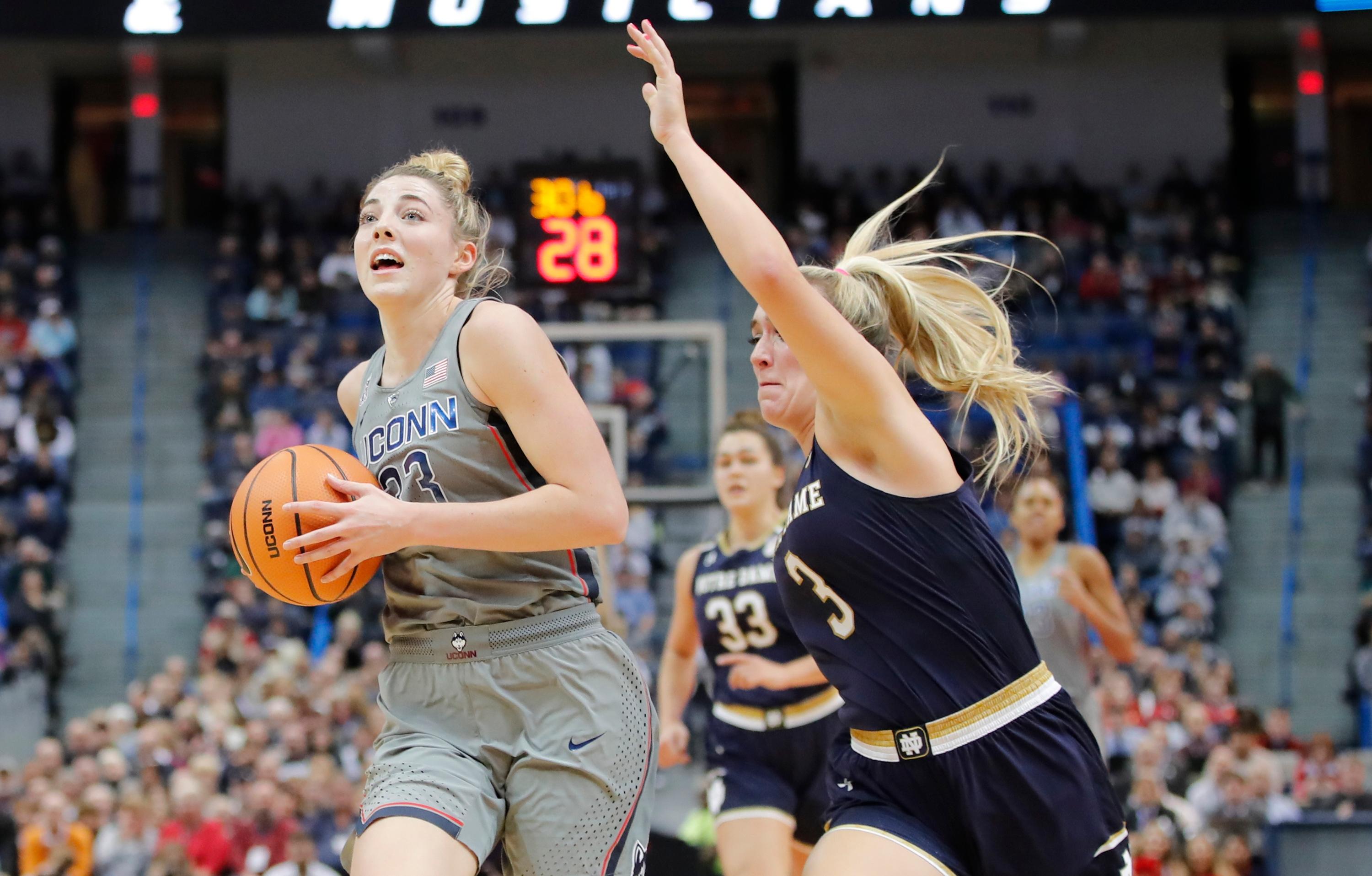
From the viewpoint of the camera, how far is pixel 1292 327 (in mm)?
17188

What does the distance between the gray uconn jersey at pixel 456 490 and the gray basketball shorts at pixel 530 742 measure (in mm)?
45

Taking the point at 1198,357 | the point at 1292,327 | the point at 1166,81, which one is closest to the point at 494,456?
the point at 1198,357

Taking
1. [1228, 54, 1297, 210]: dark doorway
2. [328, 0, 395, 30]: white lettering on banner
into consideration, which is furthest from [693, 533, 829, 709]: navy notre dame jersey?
[1228, 54, 1297, 210]: dark doorway

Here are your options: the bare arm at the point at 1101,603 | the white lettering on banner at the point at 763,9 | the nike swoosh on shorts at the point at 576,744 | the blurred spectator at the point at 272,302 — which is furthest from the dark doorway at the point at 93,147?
the nike swoosh on shorts at the point at 576,744

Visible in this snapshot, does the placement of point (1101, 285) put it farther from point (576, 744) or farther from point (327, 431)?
point (576, 744)

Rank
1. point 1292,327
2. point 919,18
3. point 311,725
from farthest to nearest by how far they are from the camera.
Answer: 1. point 1292,327
2. point 311,725
3. point 919,18

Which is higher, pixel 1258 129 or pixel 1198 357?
pixel 1258 129

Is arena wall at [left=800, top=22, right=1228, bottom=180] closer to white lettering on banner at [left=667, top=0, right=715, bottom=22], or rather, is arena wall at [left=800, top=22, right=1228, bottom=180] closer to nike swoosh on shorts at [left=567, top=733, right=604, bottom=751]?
white lettering on banner at [left=667, top=0, right=715, bottom=22]

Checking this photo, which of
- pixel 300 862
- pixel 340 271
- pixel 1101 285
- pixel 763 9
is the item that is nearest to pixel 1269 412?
pixel 1101 285

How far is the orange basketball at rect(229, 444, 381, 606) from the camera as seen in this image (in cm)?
318

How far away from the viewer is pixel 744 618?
564 cm

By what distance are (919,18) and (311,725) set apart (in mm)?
6406

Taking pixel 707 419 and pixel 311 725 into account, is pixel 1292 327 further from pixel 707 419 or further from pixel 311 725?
pixel 311 725

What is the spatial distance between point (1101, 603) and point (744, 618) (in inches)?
67.7
